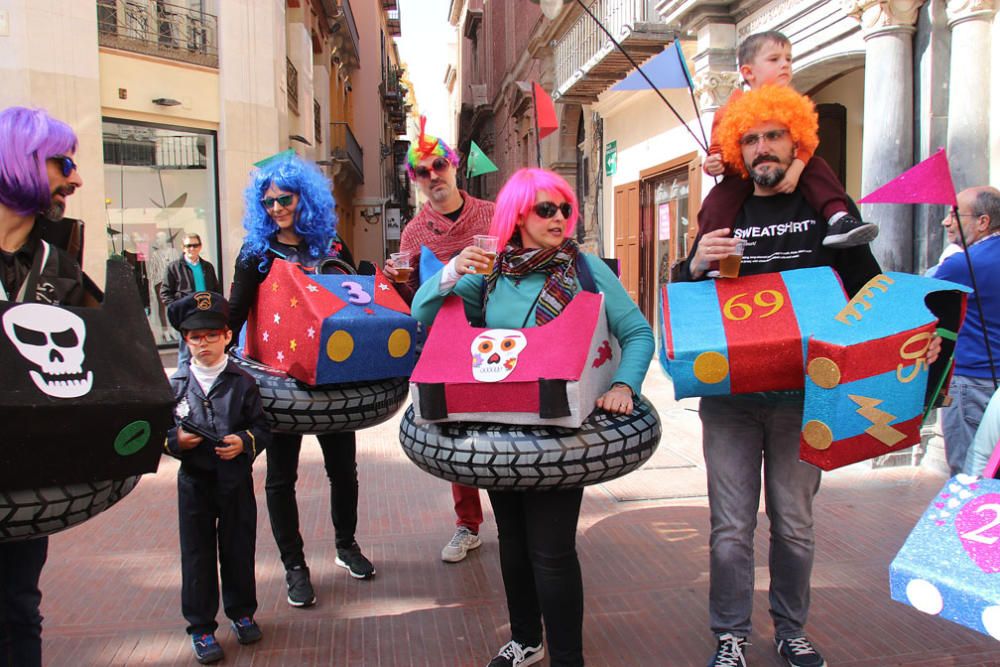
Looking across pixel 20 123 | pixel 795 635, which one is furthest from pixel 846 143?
pixel 20 123

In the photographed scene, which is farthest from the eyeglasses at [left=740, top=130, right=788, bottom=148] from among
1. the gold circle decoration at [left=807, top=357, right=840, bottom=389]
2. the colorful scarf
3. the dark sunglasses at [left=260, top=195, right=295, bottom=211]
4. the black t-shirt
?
the dark sunglasses at [left=260, top=195, right=295, bottom=211]

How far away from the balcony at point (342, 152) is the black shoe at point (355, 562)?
20.3 metres

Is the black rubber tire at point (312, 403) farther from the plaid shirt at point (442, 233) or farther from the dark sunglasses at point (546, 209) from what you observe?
the dark sunglasses at point (546, 209)

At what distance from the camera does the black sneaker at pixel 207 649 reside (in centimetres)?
280

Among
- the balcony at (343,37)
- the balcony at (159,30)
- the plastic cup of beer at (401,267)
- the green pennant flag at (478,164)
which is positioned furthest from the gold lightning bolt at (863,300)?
the balcony at (343,37)

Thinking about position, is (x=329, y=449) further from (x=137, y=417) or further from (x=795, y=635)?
(x=795, y=635)

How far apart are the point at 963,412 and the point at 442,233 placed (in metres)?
2.66

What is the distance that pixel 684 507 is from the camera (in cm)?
454

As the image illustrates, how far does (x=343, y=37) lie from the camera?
2455 centimetres

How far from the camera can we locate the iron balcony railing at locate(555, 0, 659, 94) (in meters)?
10.2

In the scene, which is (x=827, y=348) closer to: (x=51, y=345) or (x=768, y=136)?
(x=768, y=136)

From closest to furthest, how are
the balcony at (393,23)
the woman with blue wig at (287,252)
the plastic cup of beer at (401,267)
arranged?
the woman with blue wig at (287,252) < the plastic cup of beer at (401,267) < the balcony at (393,23)

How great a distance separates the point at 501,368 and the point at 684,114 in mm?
8911

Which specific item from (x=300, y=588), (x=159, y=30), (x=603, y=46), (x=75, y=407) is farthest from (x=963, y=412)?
(x=159, y=30)
